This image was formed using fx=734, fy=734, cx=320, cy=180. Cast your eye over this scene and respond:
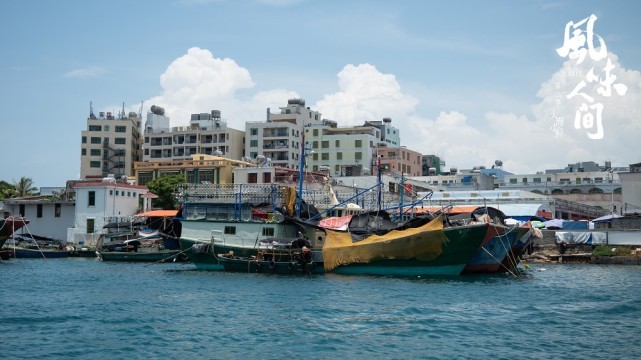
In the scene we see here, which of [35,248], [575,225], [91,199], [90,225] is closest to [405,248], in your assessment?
[575,225]

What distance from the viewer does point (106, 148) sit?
104188mm

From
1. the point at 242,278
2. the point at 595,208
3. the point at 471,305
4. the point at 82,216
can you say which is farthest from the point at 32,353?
the point at 595,208

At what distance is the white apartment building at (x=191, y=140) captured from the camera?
101750 millimetres

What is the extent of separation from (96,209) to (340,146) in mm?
40780

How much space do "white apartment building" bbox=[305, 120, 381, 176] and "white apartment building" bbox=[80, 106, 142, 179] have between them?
26.0m

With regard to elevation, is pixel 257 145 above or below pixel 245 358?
above

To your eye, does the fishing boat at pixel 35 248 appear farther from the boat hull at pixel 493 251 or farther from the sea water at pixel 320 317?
the boat hull at pixel 493 251

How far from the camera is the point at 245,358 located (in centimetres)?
2095

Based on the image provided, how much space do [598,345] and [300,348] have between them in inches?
362

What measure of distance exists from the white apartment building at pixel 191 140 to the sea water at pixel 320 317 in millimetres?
59803

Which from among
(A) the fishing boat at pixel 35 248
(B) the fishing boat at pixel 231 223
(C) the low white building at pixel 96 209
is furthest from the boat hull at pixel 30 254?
(B) the fishing boat at pixel 231 223

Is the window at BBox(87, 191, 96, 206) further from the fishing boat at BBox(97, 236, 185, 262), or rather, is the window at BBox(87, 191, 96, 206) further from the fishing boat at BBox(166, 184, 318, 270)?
the fishing boat at BBox(166, 184, 318, 270)

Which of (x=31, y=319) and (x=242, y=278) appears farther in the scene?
(x=242, y=278)

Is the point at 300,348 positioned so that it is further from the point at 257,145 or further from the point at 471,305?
the point at 257,145
